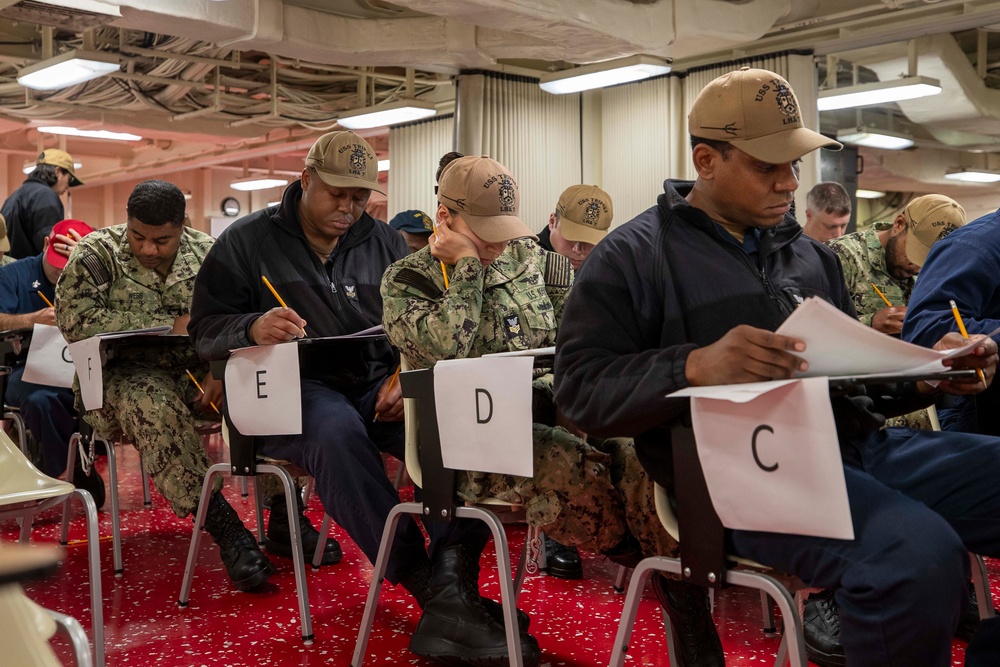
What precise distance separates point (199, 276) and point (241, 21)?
3.30 meters

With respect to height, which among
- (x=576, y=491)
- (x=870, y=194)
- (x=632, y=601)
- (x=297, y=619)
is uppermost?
(x=870, y=194)

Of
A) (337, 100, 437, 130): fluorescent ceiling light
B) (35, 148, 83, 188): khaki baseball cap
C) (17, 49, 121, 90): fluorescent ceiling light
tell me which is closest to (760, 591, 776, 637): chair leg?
(35, 148, 83, 188): khaki baseball cap

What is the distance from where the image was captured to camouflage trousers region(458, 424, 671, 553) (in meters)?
2.00

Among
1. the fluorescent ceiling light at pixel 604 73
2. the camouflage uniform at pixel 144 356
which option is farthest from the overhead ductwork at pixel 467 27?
the camouflage uniform at pixel 144 356

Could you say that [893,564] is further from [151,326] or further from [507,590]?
[151,326]

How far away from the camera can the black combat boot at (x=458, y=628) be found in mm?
2260

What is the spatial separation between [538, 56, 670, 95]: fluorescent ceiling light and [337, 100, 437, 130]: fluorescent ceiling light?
110 cm

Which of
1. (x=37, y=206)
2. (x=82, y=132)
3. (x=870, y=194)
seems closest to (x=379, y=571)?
(x=37, y=206)

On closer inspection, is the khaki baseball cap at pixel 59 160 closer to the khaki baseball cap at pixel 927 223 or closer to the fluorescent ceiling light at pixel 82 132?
the fluorescent ceiling light at pixel 82 132

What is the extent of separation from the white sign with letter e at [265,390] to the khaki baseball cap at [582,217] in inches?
53.0

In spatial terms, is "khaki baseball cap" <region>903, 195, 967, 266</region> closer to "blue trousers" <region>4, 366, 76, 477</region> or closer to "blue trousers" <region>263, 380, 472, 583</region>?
"blue trousers" <region>263, 380, 472, 583</region>

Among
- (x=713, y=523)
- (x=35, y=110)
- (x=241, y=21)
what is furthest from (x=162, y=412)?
(x=35, y=110)

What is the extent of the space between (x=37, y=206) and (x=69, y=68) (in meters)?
1.05

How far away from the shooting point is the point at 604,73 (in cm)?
657
